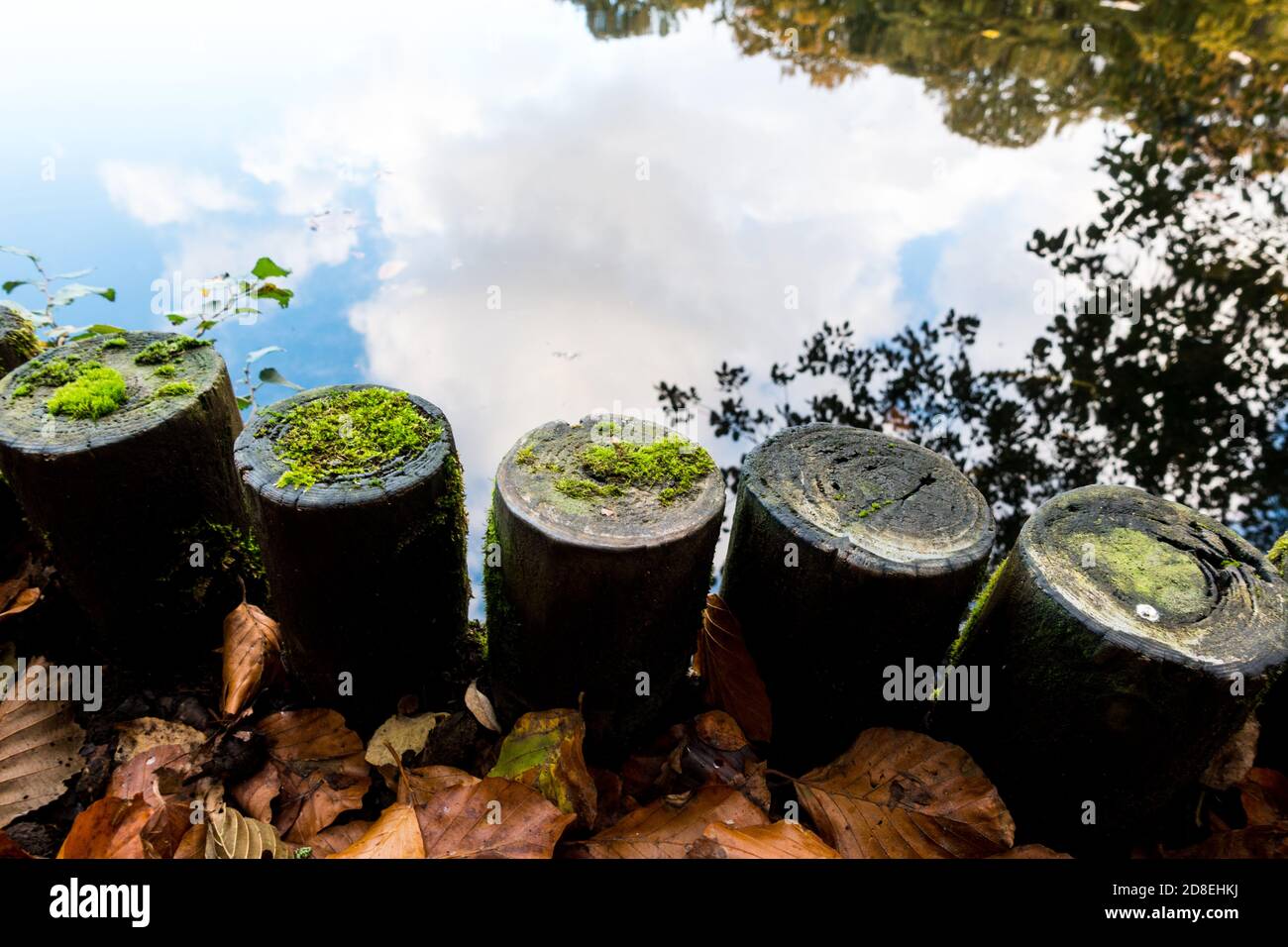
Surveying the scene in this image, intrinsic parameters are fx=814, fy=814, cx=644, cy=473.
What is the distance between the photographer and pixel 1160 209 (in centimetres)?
512

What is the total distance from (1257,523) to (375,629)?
403 centimetres

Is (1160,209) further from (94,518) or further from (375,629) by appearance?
(94,518)

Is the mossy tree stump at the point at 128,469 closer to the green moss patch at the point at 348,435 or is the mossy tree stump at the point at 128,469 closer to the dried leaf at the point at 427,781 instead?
the green moss patch at the point at 348,435

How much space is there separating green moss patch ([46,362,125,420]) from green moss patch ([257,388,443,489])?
38 cm

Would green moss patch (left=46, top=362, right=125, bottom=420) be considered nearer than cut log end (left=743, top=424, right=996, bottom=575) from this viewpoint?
No

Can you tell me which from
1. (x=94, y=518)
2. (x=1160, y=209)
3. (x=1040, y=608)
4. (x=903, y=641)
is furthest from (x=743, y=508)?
(x=1160, y=209)

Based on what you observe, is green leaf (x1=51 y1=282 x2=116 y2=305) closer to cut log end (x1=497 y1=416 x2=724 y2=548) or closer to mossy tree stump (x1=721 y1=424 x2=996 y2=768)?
cut log end (x1=497 y1=416 x2=724 y2=548)

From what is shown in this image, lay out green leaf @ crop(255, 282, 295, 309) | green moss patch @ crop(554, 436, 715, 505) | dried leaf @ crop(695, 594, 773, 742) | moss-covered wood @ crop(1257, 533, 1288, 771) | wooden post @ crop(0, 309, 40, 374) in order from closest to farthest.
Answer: green moss patch @ crop(554, 436, 715, 505), dried leaf @ crop(695, 594, 773, 742), moss-covered wood @ crop(1257, 533, 1288, 771), wooden post @ crop(0, 309, 40, 374), green leaf @ crop(255, 282, 295, 309)

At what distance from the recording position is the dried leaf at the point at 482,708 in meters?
1.86

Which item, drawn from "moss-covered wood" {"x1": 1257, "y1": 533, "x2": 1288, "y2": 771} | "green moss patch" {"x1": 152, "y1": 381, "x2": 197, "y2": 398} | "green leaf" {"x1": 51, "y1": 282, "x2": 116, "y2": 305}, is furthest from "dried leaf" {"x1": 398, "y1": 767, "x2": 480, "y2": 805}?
"green leaf" {"x1": 51, "y1": 282, "x2": 116, "y2": 305}

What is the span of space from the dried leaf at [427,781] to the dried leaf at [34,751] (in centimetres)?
74

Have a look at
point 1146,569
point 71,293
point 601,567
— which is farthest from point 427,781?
point 71,293

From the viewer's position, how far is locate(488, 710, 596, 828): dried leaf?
5.06 ft
